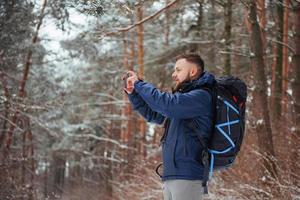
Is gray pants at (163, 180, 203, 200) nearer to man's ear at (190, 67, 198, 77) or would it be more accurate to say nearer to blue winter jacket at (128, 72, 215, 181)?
blue winter jacket at (128, 72, 215, 181)

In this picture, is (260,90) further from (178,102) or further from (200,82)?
(178,102)

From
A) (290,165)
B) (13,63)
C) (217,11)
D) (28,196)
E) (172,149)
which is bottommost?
(28,196)

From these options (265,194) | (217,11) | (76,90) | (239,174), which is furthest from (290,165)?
(76,90)

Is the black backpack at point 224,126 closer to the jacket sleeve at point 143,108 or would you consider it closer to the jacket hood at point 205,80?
the jacket hood at point 205,80

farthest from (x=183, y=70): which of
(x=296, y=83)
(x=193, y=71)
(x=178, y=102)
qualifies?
(x=296, y=83)

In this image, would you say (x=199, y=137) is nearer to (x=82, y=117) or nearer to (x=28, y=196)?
(x=28, y=196)

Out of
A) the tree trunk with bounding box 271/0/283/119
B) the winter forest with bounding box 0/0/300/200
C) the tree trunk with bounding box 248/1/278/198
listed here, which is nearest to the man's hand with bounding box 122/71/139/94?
the winter forest with bounding box 0/0/300/200

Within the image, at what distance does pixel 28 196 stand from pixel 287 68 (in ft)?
30.1

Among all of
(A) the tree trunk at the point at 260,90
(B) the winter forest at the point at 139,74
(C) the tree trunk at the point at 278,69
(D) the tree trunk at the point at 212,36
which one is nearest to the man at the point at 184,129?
(B) the winter forest at the point at 139,74

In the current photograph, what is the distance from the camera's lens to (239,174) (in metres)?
9.15

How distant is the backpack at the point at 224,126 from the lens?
12.0 feet

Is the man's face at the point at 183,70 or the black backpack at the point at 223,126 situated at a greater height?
the man's face at the point at 183,70

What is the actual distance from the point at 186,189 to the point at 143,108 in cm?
78

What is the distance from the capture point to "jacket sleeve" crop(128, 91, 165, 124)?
3.95 m
